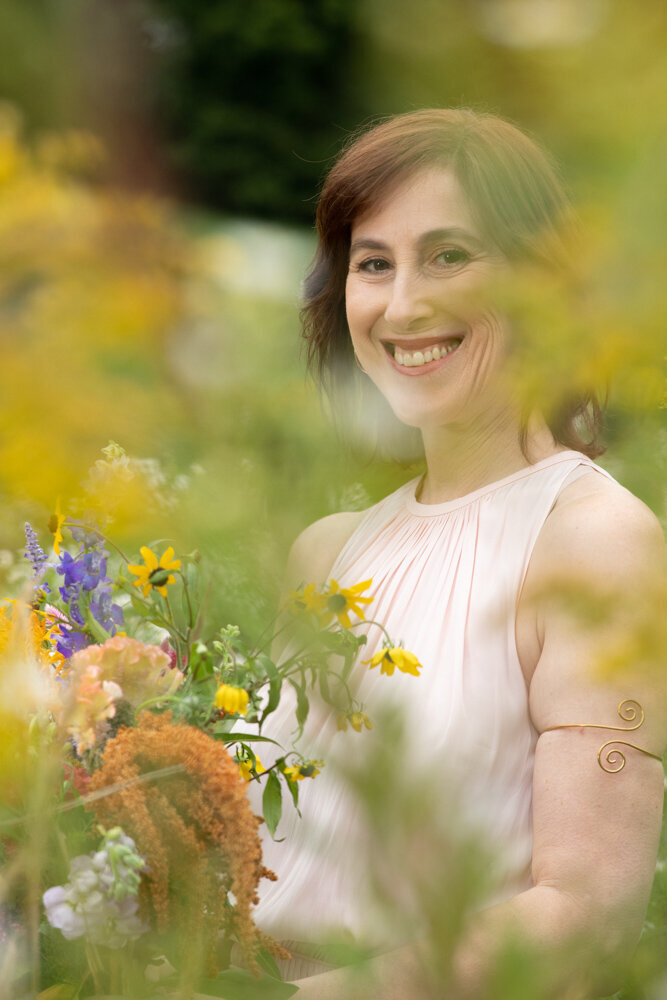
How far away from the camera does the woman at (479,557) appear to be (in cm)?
97

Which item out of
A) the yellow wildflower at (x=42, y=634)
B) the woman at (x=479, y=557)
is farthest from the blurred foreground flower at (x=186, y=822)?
the yellow wildflower at (x=42, y=634)

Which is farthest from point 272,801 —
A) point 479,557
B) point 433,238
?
point 433,238

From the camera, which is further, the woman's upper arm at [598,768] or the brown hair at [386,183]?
the brown hair at [386,183]

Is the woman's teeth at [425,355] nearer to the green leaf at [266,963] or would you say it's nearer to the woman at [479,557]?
the woman at [479,557]

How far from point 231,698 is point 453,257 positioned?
1.96 ft

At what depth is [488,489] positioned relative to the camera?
130 cm

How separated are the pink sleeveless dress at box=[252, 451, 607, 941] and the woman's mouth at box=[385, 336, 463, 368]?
0.59 ft

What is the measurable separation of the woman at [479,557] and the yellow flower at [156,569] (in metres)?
0.13

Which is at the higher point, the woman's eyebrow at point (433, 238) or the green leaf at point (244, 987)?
the woman's eyebrow at point (433, 238)

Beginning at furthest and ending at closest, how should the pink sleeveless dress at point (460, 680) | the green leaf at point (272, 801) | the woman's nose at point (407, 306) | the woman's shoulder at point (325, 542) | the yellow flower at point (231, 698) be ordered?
the woman's shoulder at point (325, 542)
the woman's nose at point (407, 306)
the pink sleeveless dress at point (460, 680)
the green leaf at point (272, 801)
the yellow flower at point (231, 698)

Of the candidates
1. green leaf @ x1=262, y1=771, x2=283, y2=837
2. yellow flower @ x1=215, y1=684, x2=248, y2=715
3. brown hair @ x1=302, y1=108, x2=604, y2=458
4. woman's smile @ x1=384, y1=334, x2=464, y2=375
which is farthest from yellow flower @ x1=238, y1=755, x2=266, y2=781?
woman's smile @ x1=384, y1=334, x2=464, y2=375

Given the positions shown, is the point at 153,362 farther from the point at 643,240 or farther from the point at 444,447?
the point at 444,447

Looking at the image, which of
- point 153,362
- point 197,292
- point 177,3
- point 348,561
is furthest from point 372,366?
point 153,362

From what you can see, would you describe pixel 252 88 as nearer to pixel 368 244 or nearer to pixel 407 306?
pixel 368 244
